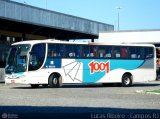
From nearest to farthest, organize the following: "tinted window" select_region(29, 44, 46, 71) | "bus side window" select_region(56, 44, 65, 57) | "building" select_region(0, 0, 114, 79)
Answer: "tinted window" select_region(29, 44, 46, 71) < "bus side window" select_region(56, 44, 65, 57) < "building" select_region(0, 0, 114, 79)

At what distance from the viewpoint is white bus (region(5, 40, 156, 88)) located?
29062mm

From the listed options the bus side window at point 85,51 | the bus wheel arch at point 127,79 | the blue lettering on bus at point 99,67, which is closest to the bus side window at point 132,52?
the blue lettering on bus at point 99,67

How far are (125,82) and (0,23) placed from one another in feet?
58.4

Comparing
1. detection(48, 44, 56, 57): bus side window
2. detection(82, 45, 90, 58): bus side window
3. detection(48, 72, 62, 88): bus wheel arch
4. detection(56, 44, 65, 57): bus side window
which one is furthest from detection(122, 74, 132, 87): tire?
detection(48, 44, 56, 57): bus side window

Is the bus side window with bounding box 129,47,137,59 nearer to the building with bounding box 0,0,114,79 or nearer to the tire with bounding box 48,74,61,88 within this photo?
the tire with bounding box 48,74,61,88

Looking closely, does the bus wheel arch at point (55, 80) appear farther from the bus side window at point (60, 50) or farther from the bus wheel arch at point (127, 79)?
the bus wheel arch at point (127, 79)

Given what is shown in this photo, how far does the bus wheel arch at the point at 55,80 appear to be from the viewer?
29766 millimetres

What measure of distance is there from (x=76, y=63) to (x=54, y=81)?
75.8 inches

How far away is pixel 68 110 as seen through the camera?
15.0 meters

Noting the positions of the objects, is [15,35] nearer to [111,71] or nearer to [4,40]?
[4,40]

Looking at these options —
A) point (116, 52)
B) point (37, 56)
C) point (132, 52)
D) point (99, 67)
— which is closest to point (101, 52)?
point (99, 67)

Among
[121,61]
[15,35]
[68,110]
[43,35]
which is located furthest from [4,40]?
[68,110]

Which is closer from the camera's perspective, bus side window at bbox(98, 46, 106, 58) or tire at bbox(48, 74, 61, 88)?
tire at bbox(48, 74, 61, 88)

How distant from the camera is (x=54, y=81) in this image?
98.3 feet
